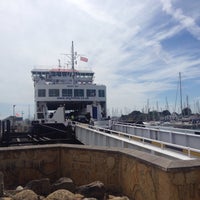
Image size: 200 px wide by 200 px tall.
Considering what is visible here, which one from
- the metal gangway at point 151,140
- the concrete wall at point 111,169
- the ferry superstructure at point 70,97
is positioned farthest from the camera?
the ferry superstructure at point 70,97

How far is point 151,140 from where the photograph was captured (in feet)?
31.6

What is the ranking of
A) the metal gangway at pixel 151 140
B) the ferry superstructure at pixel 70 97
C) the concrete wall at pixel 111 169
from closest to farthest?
the concrete wall at pixel 111 169
the metal gangway at pixel 151 140
the ferry superstructure at pixel 70 97

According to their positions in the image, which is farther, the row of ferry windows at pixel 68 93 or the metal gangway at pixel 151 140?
the row of ferry windows at pixel 68 93

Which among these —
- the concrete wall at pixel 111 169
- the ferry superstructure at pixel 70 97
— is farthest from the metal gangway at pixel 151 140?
the ferry superstructure at pixel 70 97

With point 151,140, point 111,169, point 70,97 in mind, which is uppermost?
point 70,97

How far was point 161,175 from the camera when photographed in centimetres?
499

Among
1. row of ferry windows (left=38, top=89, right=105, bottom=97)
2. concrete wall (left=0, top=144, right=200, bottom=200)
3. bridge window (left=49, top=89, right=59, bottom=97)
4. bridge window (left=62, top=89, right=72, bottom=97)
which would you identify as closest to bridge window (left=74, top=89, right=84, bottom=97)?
row of ferry windows (left=38, top=89, right=105, bottom=97)

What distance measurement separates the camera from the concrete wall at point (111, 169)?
15.9ft

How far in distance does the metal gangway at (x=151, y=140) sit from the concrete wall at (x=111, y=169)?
133cm

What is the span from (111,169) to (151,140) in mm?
2805

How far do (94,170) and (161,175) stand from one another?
9.49 ft

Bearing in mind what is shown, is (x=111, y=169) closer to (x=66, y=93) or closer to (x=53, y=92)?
(x=66, y=93)

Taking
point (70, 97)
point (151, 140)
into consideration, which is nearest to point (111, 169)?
point (151, 140)

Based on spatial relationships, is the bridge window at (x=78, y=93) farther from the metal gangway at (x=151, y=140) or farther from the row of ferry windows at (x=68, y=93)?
the metal gangway at (x=151, y=140)
